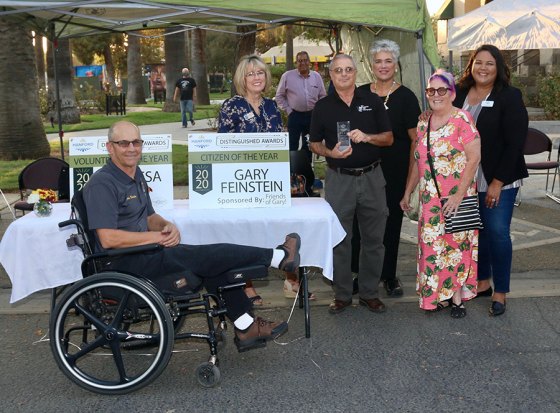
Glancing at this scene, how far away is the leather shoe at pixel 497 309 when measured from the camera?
5285mm

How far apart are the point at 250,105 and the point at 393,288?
1.97 metres

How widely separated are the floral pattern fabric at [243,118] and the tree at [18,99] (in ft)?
28.2

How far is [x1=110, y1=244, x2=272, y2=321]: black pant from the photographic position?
13.8 feet

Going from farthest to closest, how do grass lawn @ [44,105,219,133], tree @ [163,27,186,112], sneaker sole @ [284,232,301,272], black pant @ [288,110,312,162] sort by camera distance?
tree @ [163,27,186,112]
grass lawn @ [44,105,219,133]
black pant @ [288,110,312,162]
sneaker sole @ [284,232,301,272]

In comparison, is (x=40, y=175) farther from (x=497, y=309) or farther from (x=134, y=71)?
(x=134, y=71)

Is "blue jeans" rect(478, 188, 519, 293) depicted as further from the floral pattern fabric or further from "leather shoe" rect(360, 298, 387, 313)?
the floral pattern fabric

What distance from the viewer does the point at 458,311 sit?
5.25 metres

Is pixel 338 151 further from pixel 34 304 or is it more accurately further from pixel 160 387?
pixel 34 304

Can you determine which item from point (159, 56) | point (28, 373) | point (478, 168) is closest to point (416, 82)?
point (478, 168)

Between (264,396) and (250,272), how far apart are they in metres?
0.74

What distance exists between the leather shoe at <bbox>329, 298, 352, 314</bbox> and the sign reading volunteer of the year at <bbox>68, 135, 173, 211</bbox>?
61.9 inches

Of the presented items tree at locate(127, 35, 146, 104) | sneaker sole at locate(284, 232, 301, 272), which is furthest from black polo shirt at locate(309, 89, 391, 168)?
tree at locate(127, 35, 146, 104)

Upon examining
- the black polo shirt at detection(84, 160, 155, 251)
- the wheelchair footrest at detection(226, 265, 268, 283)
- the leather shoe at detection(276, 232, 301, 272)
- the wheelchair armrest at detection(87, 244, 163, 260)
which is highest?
the black polo shirt at detection(84, 160, 155, 251)

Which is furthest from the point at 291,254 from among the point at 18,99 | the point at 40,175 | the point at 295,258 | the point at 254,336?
the point at 18,99
